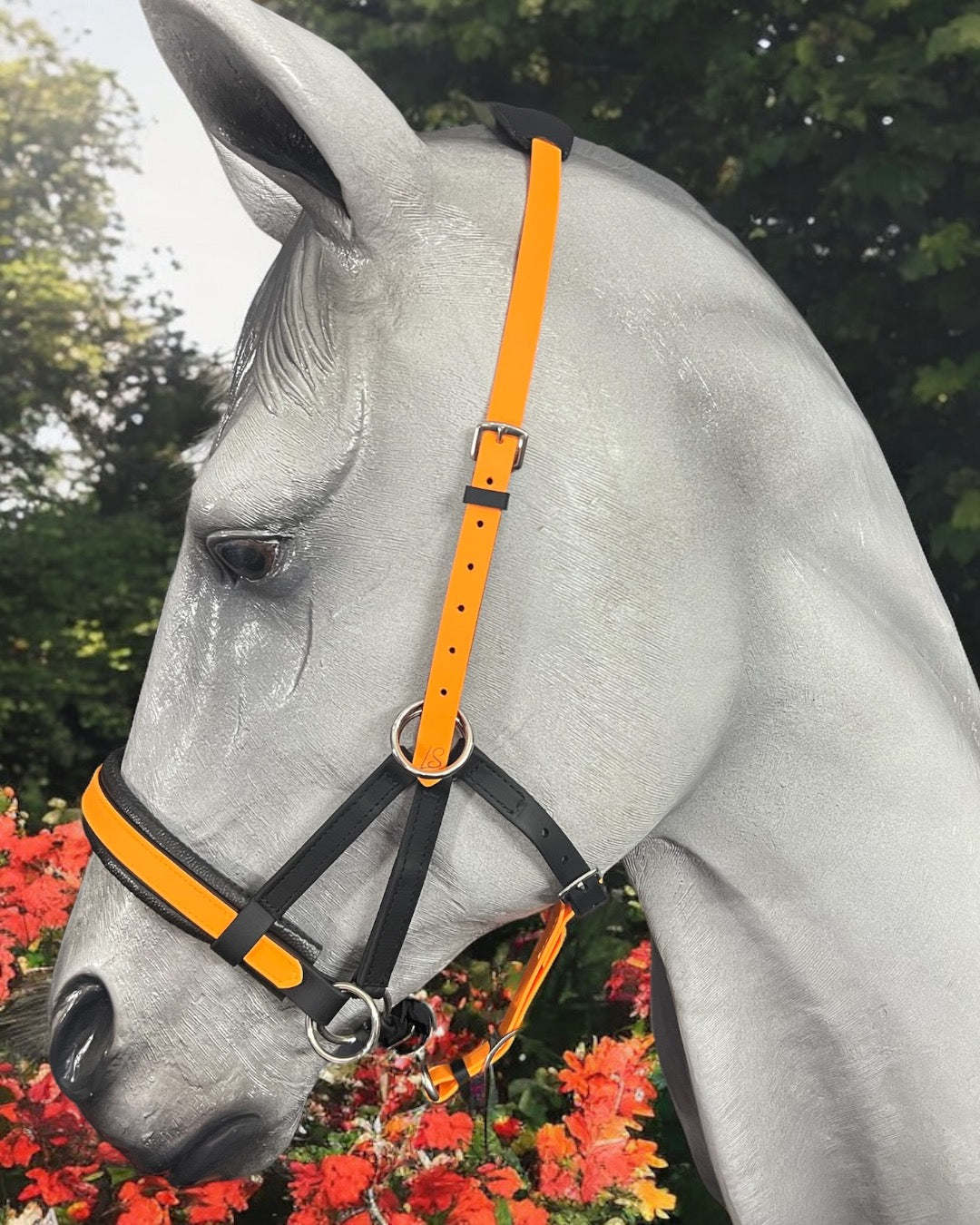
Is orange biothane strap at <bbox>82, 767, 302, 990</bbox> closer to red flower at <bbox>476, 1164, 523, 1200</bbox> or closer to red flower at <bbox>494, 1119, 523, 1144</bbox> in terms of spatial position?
red flower at <bbox>476, 1164, 523, 1200</bbox>

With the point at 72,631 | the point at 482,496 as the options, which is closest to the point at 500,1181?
the point at 482,496

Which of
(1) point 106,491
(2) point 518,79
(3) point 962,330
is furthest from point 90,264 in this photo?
(3) point 962,330

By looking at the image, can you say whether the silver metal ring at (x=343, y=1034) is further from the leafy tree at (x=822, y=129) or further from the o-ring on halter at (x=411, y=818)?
the leafy tree at (x=822, y=129)

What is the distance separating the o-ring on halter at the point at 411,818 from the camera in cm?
74

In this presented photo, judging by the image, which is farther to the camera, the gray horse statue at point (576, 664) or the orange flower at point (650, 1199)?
the orange flower at point (650, 1199)

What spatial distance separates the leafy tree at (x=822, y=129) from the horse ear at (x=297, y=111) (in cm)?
178

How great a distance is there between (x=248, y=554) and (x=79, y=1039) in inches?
16.4

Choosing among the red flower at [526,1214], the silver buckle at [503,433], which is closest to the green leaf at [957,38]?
the silver buckle at [503,433]

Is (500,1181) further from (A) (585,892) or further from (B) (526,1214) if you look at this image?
(A) (585,892)

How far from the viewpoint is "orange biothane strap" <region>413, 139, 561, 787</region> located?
73cm

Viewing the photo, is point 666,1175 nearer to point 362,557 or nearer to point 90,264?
point 362,557

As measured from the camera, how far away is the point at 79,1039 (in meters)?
0.82

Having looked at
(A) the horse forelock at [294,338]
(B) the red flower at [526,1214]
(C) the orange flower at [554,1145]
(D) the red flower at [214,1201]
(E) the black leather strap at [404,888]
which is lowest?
(D) the red flower at [214,1201]

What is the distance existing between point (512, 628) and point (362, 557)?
0.12 meters
